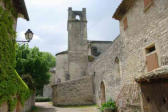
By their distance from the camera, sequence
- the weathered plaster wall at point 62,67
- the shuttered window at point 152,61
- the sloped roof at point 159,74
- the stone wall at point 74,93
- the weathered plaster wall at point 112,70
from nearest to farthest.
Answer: the sloped roof at point 159,74, the shuttered window at point 152,61, the weathered plaster wall at point 112,70, the stone wall at point 74,93, the weathered plaster wall at point 62,67

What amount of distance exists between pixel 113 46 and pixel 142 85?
531cm

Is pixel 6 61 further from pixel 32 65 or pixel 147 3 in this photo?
pixel 32 65

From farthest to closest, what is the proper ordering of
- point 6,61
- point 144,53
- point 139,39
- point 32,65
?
point 32,65 → point 139,39 → point 144,53 → point 6,61

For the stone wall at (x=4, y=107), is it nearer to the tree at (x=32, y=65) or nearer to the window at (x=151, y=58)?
the window at (x=151, y=58)

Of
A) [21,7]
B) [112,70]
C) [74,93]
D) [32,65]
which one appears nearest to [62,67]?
[74,93]

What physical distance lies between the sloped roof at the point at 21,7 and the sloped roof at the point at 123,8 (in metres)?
4.57

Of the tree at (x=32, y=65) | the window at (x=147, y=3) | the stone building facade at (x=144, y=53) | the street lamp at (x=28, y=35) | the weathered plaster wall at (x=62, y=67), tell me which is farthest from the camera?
the weathered plaster wall at (x=62, y=67)

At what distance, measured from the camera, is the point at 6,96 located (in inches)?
168

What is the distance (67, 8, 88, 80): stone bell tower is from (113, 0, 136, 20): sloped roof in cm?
1307

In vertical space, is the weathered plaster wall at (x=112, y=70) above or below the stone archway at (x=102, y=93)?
above

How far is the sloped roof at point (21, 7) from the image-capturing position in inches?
217

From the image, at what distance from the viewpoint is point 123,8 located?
7.06m

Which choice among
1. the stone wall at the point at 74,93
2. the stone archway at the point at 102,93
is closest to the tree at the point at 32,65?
the stone wall at the point at 74,93

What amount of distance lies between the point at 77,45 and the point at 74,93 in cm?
840
